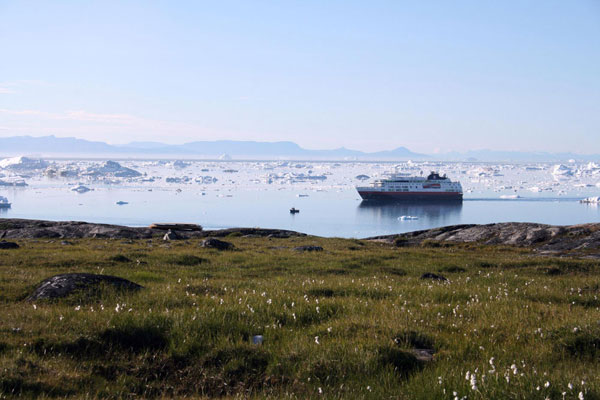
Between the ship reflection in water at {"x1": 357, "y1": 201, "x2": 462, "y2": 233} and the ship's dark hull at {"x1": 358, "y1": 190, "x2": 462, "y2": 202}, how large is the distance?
302cm

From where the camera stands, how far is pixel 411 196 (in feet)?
458

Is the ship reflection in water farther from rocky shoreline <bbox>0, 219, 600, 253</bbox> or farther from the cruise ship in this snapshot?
rocky shoreline <bbox>0, 219, 600, 253</bbox>

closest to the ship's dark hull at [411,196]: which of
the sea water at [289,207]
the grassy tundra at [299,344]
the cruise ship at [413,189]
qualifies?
the cruise ship at [413,189]

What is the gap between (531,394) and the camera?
5.03m

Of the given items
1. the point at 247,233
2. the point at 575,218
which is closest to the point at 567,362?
the point at 247,233

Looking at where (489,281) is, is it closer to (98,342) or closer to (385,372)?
(385,372)

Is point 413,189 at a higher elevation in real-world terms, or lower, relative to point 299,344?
lower

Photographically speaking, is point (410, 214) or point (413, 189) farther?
point (413, 189)

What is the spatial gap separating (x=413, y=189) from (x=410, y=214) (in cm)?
2659

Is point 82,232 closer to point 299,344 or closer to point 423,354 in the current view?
point 299,344

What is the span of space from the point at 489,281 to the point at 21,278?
39.8ft

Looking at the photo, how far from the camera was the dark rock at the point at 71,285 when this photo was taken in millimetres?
9375

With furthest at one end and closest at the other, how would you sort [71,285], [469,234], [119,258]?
[469,234] < [119,258] < [71,285]

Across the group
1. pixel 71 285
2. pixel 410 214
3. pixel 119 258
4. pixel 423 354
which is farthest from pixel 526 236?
Result: pixel 410 214
